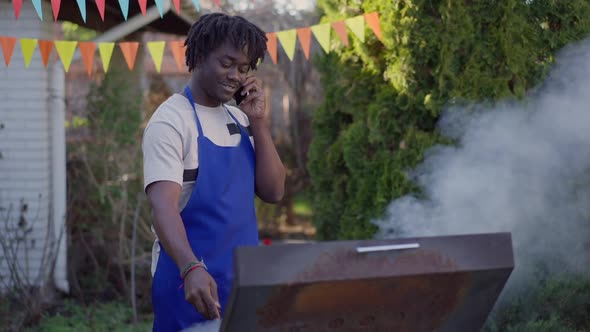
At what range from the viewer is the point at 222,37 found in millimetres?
2357

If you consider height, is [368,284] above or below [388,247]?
below

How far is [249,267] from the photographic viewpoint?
1.79 metres

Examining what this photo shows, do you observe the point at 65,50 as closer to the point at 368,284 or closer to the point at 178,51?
the point at 178,51

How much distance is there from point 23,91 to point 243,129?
13.2 ft

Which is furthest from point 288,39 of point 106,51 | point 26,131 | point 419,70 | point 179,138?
Answer: point 179,138

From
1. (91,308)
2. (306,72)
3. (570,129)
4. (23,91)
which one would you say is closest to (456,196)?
(570,129)

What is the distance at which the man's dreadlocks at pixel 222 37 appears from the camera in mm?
2357

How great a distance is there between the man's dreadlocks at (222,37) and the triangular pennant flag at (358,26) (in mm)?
2265

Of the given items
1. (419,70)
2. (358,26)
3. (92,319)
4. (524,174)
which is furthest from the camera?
(92,319)

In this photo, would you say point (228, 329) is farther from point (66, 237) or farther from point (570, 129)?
Result: point (66, 237)

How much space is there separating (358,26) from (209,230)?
263cm

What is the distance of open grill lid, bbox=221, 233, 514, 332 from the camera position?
1.84 meters

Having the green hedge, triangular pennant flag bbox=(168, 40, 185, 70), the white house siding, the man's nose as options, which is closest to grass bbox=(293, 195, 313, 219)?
the white house siding

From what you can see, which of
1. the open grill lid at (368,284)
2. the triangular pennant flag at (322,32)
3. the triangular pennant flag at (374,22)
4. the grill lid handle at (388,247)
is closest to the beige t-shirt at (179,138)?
the open grill lid at (368,284)
